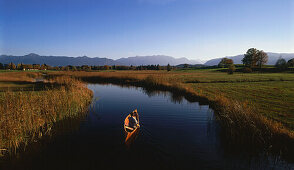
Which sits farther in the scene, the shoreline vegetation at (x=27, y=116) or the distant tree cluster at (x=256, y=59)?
the distant tree cluster at (x=256, y=59)

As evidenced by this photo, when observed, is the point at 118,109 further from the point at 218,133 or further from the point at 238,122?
the point at 238,122

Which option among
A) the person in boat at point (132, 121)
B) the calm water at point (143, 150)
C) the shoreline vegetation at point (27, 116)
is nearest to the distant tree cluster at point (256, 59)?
the calm water at point (143, 150)

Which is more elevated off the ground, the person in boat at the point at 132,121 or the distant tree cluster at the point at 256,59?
the distant tree cluster at the point at 256,59

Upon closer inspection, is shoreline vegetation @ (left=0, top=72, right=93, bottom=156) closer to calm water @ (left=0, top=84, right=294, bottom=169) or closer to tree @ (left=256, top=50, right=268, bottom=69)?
calm water @ (left=0, top=84, right=294, bottom=169)

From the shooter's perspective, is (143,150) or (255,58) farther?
(255,58)

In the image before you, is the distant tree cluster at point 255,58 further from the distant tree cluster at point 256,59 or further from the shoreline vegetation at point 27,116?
the shoreline vegetation at point 27,116

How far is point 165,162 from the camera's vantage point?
875 cm

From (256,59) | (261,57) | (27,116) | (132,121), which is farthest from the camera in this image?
(256,59)

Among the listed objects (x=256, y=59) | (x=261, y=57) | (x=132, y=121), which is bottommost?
(x=132, y=121)

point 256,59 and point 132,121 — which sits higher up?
point 256,59

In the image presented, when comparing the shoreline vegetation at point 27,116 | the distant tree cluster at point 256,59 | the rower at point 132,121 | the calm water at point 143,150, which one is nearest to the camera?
the calm water at point 143,150

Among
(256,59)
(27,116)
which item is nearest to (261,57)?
(256,59)

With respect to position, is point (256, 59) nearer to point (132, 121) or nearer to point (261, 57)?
point (261, 57)

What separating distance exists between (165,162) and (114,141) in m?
4.17
